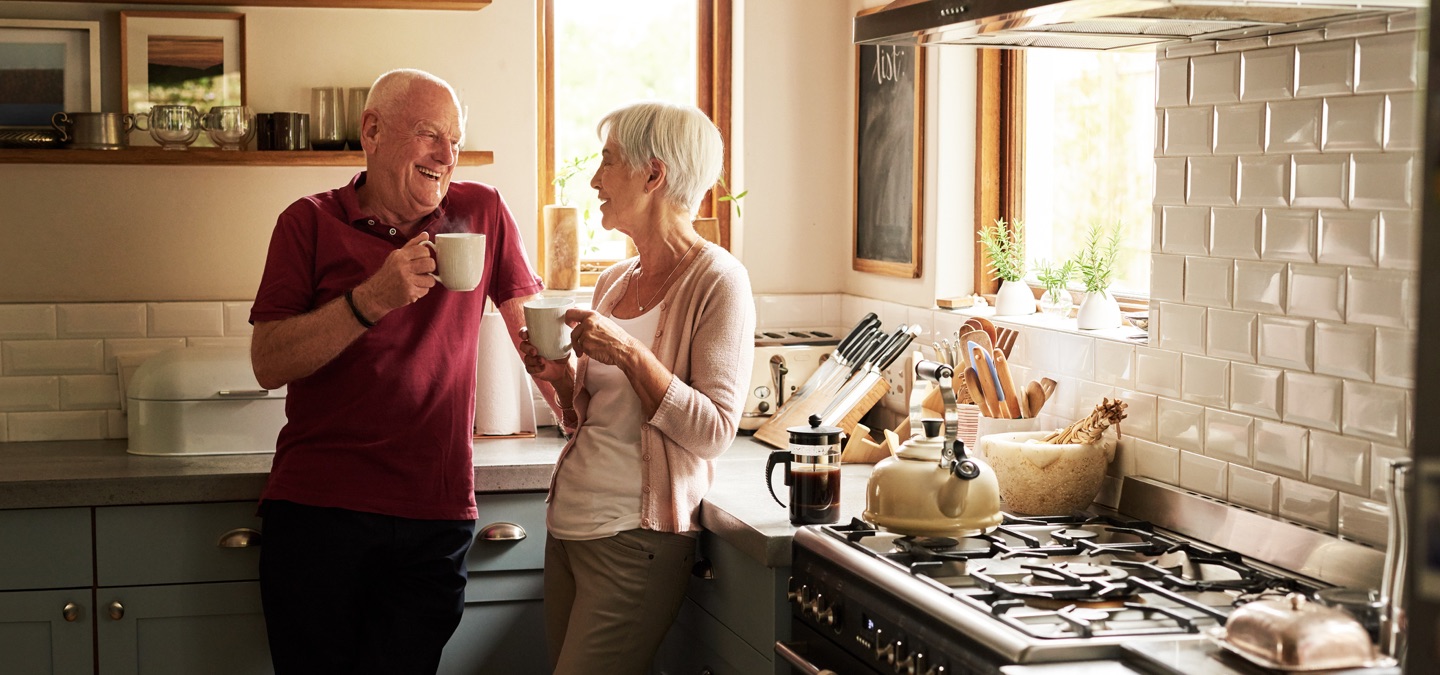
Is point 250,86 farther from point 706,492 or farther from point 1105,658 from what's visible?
point 1105,658

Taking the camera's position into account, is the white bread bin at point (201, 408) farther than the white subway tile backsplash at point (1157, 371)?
Yes

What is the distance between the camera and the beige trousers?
2527 mm

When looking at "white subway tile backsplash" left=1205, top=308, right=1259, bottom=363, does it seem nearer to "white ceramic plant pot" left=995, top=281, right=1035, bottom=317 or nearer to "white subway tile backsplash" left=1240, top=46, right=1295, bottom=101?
"white subway tile backsplash" left=1240, top=46, right=1295, bottom=101

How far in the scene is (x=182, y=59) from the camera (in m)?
3.39

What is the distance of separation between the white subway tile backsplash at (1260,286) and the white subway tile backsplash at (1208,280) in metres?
0.03

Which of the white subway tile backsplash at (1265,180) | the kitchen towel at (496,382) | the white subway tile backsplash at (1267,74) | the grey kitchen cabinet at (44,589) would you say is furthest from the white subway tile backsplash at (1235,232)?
the grey kitchen cabinet at (44,589)

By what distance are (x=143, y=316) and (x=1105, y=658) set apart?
263cm

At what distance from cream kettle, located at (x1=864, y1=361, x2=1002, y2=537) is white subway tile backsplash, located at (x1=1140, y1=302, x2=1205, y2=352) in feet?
1.43

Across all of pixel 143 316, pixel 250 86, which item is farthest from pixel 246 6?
pixel 143 316

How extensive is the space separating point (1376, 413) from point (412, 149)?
1716 millimetres

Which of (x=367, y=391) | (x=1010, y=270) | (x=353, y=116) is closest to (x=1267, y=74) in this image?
(x=1010, y=270)

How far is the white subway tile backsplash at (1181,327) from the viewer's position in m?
2.39

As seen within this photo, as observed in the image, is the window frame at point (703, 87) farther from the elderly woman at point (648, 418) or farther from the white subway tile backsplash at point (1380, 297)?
the white subway tile backsplash at point (1380, 297)

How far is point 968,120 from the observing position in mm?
3309
